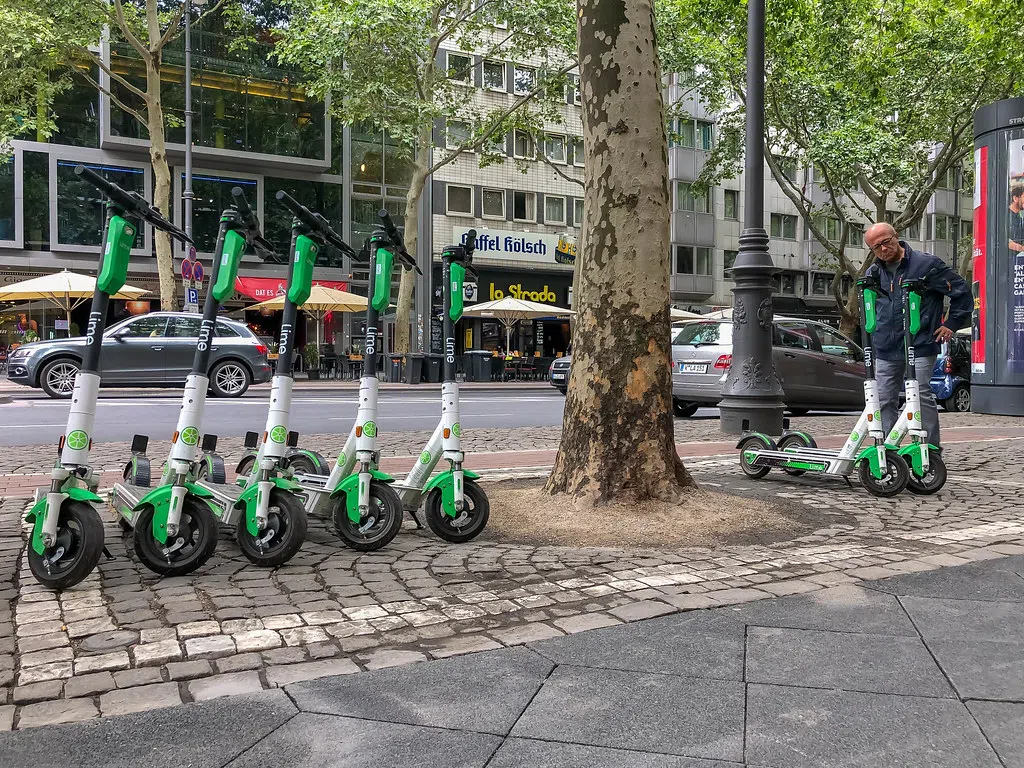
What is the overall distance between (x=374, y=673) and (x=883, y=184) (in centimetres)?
2762

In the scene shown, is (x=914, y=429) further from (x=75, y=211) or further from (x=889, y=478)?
(x=75, y=211)

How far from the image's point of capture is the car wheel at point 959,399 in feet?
57.4

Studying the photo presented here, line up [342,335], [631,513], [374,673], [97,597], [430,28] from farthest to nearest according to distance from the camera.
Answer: [342,335]
[430,28]
[631,513]
[97,597]
[374,673]

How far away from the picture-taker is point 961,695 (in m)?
2.87

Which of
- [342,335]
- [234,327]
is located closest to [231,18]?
[342,335]

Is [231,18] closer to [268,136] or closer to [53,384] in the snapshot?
[268,136]

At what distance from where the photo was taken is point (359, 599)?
12.9 ft

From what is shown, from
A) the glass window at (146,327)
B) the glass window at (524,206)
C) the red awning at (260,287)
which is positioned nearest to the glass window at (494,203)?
the glass window at (524,206)

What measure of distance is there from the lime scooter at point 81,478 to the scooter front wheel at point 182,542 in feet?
0.71

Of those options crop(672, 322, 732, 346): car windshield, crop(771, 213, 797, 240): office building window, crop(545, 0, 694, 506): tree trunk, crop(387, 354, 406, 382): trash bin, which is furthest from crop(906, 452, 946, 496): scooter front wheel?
crop(771, 213, 797, 240): office building window

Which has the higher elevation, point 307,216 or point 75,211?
point 75,211

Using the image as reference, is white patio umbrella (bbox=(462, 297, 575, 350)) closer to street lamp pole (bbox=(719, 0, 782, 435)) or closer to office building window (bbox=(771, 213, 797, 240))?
street lamp pole (bbox=(719, 0, 782, 435))

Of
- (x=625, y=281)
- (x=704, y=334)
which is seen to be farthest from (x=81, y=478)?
(x=704, y=334)

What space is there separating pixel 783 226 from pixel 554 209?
529 inches
